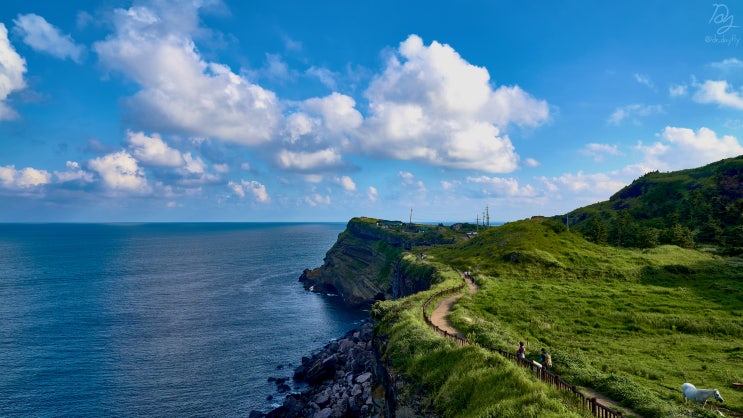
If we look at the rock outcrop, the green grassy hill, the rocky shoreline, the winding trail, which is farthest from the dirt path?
the green grassy hill

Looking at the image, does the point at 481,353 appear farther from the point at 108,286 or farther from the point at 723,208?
the point at 108,286

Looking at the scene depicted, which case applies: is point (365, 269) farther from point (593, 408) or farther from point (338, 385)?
point (593, 408)

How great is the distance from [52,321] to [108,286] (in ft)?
142

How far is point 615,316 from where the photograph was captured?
4109cm

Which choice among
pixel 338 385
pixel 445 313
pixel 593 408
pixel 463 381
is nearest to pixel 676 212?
pixel 445 313

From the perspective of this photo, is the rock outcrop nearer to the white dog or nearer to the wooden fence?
the wooden fence

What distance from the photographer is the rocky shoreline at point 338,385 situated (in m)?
42.3

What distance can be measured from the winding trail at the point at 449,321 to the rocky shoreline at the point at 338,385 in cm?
755

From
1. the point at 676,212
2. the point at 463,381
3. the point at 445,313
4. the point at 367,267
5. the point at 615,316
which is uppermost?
the point at 676,212

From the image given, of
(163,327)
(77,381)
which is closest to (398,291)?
(163,327)

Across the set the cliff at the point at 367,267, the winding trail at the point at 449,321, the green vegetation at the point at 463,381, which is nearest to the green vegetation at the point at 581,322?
the green vegetation at the point at 463,381

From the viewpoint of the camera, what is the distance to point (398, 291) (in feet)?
315

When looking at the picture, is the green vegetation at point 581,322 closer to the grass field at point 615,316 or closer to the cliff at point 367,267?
the grass field at point 615,316

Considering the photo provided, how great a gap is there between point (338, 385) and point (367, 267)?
90.4 m
